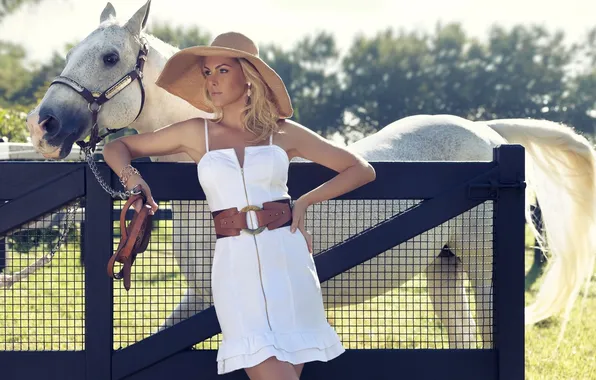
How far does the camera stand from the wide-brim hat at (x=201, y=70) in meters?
2.88

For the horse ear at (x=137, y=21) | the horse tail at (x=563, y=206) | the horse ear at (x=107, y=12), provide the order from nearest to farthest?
the horse ear at (x=137, y=21) < the horse ear at (x=107, y=12) < the horse tail at (x=563, y=206)

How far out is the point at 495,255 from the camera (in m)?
3.40

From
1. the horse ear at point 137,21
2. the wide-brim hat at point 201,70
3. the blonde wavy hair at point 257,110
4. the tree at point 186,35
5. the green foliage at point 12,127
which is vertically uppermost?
the tree at point 186,35

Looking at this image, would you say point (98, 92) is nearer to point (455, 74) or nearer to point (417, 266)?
point (417, 266)

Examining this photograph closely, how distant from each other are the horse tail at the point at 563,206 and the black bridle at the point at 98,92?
7.13ft

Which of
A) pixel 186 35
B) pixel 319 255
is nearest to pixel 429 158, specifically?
pixel 319 255

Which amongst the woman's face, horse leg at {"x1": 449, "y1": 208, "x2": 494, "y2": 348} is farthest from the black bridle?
horse leg at {"x1": 449, "y1": 208, "x2": 494, "y2": 348}

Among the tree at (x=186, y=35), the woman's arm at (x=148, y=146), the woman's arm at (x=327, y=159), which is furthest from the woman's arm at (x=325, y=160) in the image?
the tree at (x=186, y=35)

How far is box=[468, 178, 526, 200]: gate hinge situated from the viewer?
333cm

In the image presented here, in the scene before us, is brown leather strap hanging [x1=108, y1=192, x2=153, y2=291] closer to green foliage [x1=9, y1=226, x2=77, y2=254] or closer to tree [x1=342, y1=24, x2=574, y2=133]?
green foliage [x1=9, y1=226, x2=77, y2=254]

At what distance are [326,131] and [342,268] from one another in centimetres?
4547

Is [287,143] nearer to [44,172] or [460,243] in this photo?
[44,172]

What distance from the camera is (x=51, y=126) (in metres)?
3.46

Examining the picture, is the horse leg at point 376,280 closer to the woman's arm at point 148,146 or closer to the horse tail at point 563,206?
the horse tail at point 563,206
